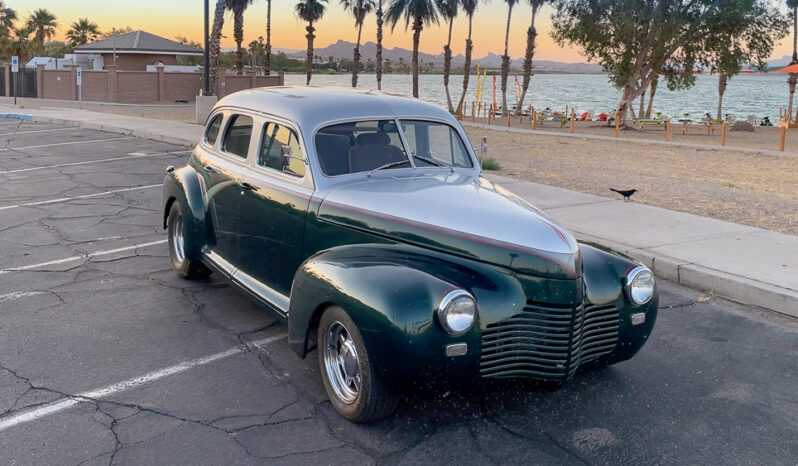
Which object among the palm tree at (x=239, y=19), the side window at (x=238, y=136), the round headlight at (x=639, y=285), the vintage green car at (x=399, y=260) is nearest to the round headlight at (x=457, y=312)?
the vintage green car at (x=399, y=260)

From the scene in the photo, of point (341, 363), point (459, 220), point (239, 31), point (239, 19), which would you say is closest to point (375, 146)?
point (459, 220)

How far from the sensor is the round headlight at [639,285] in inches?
171

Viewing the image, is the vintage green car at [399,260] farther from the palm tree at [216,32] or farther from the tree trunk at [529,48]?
the tree trunk at [529,48]

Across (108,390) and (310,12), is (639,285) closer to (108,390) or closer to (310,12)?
Result: (108,390)

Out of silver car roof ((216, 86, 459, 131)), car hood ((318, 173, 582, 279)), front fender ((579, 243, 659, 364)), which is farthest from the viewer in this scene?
silver car roof ((216, 86, 459, 131))

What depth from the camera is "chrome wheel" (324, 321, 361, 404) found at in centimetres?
413

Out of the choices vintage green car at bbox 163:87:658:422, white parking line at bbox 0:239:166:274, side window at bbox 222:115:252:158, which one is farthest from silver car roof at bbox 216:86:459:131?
white parking line at bbox 0:239:166:274

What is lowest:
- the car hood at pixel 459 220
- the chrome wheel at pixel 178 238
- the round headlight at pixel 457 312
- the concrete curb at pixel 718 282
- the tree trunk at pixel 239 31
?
the concrete curb at pixel 718 282

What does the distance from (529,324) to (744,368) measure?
6.96 ft

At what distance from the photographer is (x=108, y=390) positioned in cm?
456

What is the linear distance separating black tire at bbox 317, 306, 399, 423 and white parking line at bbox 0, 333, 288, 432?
129 centimetres

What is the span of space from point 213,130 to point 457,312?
11.7ft

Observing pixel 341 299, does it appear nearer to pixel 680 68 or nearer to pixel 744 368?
pixel 744 368

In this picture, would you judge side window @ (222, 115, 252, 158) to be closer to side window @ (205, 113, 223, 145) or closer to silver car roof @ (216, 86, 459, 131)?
silver car roof @ (216, 86, 459, 131)
